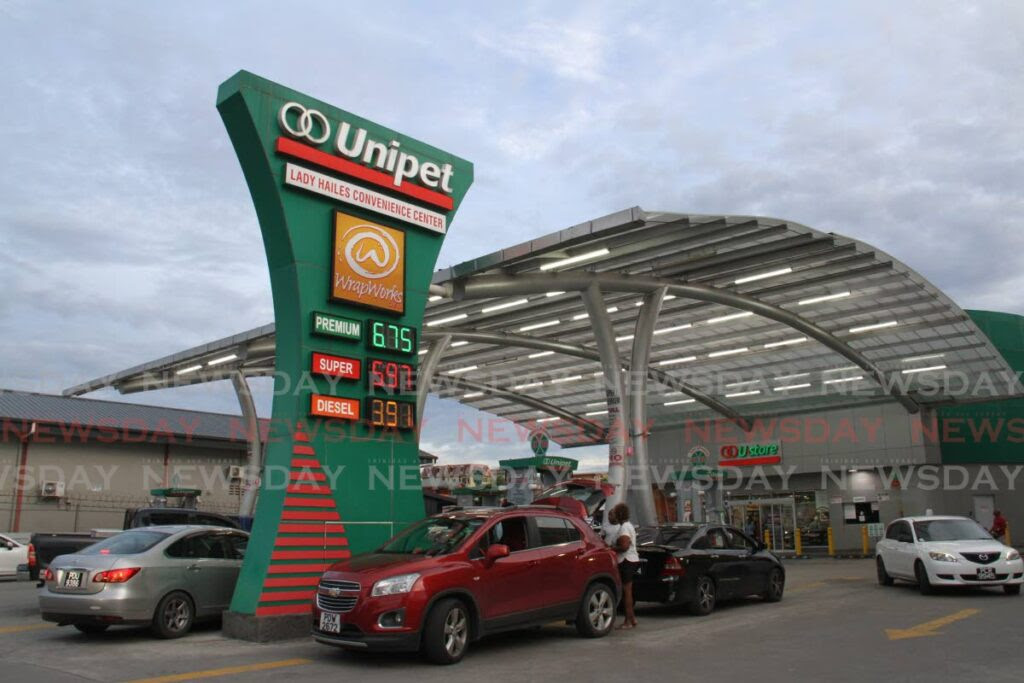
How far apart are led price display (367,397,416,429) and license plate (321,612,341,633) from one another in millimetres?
4310

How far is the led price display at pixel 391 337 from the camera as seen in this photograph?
1367 cm

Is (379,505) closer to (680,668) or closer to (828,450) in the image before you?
(680,668)

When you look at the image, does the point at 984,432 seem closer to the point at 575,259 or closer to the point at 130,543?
the point at 575,259

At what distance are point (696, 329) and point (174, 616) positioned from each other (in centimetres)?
2586

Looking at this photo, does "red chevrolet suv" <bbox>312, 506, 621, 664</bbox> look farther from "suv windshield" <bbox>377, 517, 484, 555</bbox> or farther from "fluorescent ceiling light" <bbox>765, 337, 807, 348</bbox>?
"fluorescent ceiling light" <bbox>765, 337, 807, 348</bbox>

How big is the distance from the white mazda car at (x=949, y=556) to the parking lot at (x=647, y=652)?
1122 mm

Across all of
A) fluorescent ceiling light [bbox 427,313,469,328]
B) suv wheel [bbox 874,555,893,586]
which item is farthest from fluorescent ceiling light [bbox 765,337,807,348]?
suv wheel [bbox 874,555,893,586]

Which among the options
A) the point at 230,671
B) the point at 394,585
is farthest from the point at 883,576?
the point at 230,671

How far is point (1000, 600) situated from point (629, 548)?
6.94m

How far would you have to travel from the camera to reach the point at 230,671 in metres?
9.05

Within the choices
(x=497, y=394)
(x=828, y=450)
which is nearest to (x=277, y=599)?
(x=828, y=450)

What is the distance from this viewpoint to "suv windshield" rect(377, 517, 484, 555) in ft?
33.1

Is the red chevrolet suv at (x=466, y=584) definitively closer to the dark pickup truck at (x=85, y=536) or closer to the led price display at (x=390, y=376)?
the led price display at (x=390, y=376)

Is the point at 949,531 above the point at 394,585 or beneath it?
above
